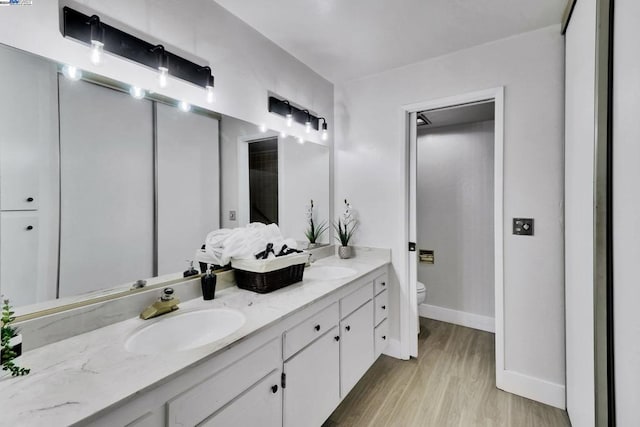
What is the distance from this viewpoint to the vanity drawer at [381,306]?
2222 millimetres

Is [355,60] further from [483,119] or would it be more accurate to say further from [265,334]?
[265,334]

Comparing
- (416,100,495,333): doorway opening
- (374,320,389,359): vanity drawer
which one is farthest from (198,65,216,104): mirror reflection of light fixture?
(416,100,495,333): doorway opening

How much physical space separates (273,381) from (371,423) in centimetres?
89

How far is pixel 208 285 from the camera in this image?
1.48 meters

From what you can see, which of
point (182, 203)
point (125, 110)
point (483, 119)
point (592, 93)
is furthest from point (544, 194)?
point (125, 110)

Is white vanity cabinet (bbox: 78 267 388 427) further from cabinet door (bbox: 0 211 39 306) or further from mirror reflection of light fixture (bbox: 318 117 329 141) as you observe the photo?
mirror reflection of light fixture (bbox: 318 117 329 141)

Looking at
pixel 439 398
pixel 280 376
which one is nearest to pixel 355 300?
pixel 280 376

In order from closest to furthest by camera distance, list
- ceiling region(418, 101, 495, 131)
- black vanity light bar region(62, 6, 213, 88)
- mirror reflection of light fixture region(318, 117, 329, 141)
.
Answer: black vanity light bar region(62, 6, 213, 88)
mirror reflection of light fixture region(318, 117, 329, 141)
ceiling region(418, 101, 495, 131)

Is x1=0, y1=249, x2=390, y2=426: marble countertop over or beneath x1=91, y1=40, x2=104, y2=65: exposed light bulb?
beneath

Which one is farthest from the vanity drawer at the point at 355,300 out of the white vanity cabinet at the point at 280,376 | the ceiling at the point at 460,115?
the ceiling at the point at 460,115

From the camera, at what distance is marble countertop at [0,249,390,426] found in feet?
2.31

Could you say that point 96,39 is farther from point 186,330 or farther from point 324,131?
point 324,131

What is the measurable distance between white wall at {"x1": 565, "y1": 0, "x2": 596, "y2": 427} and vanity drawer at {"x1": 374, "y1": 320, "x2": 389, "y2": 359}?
1.13 metres

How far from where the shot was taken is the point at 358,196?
8.67 ft
